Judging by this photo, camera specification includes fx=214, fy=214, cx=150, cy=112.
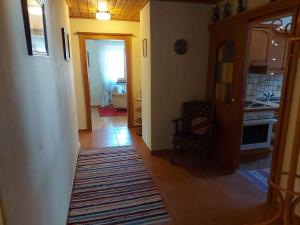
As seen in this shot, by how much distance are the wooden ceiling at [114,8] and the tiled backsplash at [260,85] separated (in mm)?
1553

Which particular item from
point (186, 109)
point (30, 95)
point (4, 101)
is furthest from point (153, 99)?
point (4, 101)

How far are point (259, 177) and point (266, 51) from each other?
190 cm

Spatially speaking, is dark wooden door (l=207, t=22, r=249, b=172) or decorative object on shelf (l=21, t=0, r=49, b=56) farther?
dark wooden door (l=207, t=22, r=249, b=172)

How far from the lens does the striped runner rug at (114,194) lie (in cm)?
208

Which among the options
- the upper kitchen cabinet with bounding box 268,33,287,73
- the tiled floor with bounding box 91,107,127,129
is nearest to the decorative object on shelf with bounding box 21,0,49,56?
the upper kitchen cabinet with bounding box 268,33,287,73

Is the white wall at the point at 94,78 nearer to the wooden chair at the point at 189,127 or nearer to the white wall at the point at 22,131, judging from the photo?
the wooden chair at the point at 189,127

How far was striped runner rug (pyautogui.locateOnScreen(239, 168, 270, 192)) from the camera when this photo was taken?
262 centimetres

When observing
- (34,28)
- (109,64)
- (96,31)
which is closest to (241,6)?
(34,28)

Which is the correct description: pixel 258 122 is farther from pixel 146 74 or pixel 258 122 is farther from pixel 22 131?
pixel 22 131

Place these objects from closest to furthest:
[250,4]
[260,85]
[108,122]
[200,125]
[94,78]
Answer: [250,4] → [200,125] → [260,85] → [108,122] → [94,78]

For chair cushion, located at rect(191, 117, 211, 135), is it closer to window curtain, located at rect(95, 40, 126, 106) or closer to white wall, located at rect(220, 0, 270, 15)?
white wall, located at rect(220, 0, 270, 15)

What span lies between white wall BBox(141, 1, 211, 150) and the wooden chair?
0.53 ft

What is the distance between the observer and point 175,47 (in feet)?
10.6

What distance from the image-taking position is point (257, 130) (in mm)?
A: 3307
